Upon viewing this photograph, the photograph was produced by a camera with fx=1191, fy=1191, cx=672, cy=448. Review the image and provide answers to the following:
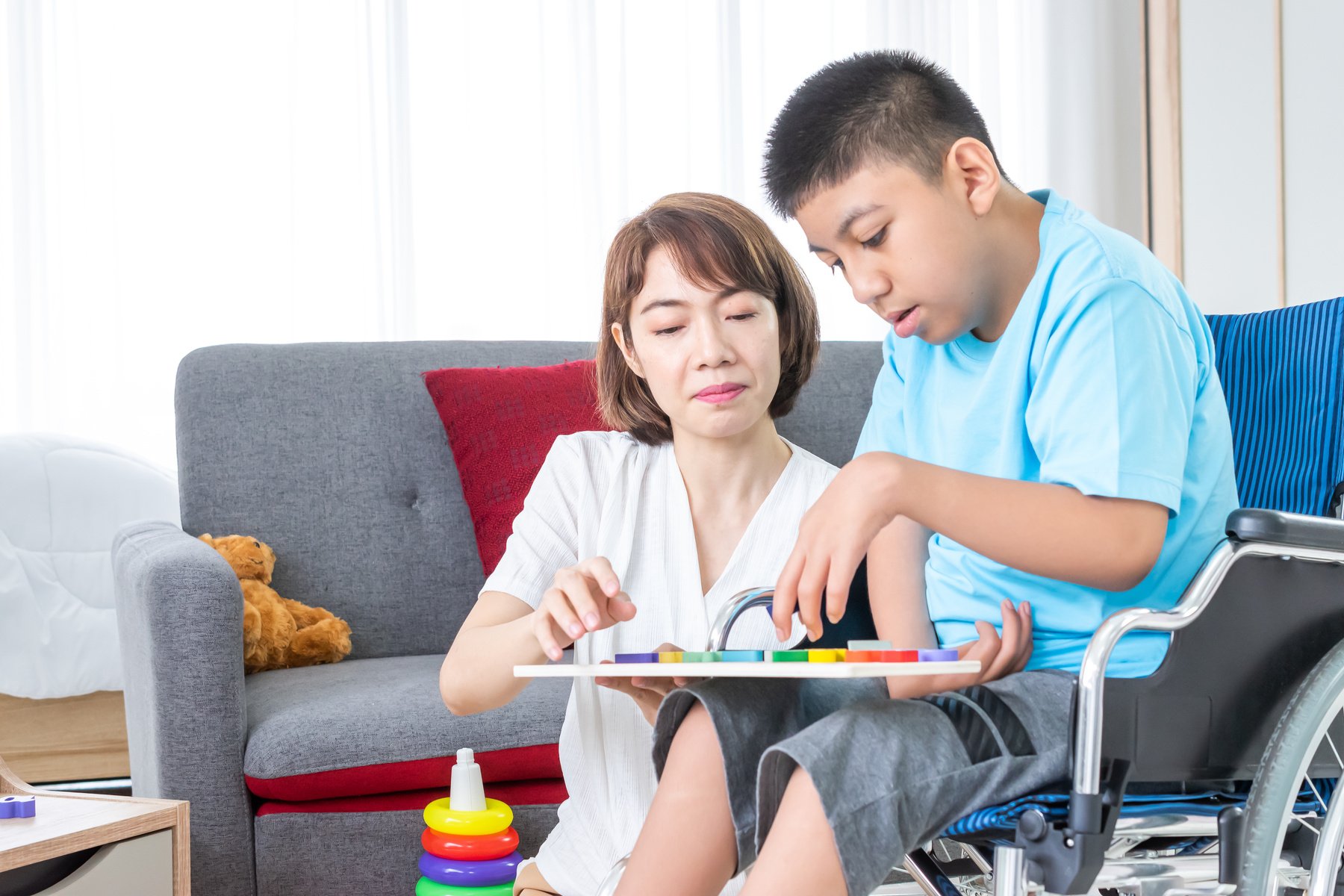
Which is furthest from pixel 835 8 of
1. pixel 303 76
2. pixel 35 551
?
pixel 35 551

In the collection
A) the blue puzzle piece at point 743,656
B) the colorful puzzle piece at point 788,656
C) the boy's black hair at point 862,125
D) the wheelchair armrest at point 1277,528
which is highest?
the boy's black hair at point 862,125

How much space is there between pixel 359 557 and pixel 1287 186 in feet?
7.28

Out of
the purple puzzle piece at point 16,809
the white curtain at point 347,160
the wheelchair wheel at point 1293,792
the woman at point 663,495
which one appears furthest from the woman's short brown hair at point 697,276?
the white curtain at point 347,160

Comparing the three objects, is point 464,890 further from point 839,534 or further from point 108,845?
point 839,534

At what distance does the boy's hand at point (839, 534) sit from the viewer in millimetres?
791

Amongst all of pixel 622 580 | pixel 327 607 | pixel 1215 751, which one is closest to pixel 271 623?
pixel 327 607

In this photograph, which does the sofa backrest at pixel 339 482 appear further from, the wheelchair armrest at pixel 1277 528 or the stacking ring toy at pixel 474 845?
the wheelchair armrest at pixel 1277 528

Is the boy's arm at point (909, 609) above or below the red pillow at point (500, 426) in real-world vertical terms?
below

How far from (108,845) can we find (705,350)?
0.88 metres

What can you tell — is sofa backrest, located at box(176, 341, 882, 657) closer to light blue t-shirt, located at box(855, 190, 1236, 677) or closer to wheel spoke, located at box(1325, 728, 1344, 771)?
light blue t-shirt, located at box(855, 190, 1236, 677)

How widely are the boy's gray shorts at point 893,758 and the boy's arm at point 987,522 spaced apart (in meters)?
0.09

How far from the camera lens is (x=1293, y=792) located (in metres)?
0.79

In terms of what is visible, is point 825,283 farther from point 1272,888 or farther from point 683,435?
point 1272,888

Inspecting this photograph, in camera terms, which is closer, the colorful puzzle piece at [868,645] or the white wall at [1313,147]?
the colorful puzzle piece at [868,645]
